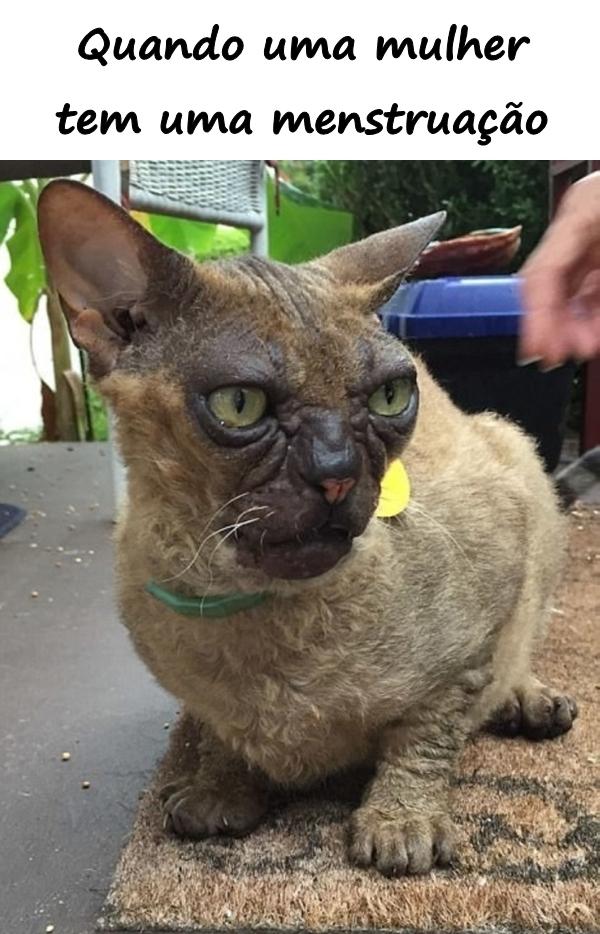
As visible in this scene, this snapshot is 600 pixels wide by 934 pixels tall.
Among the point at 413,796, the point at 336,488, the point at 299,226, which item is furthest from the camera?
the point at 299,226

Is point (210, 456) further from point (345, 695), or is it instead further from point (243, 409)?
point (345, 695)

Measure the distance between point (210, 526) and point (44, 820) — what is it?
0.51 m

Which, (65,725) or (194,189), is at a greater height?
(194,189)

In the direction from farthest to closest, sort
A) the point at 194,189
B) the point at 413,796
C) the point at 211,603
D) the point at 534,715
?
the point at 194,189 → the point at 534,715 → the point at 413,796 → the point at 211,603

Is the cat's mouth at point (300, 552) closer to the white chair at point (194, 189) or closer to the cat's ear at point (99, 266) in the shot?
the cat's ear at point (99, 266)

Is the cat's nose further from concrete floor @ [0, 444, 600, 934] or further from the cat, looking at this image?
concrete floor @ [0, 444, 600, 934]

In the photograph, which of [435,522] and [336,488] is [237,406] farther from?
[435,522]

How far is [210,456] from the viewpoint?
2.70ft

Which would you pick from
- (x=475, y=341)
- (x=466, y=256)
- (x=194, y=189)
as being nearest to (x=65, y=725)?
(x=475, y=341)

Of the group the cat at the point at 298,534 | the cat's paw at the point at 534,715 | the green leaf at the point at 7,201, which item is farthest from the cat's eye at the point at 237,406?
the green leaf at the point at 7,201

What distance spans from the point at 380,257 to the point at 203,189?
165cm

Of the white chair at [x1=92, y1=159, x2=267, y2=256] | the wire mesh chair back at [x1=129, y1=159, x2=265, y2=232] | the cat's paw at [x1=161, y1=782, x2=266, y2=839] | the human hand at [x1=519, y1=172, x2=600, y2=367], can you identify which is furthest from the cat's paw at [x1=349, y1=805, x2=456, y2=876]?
the wire mesh chair back at [x1=129, y1=159, x2=265, y2=232]

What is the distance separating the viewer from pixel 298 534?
83cm
